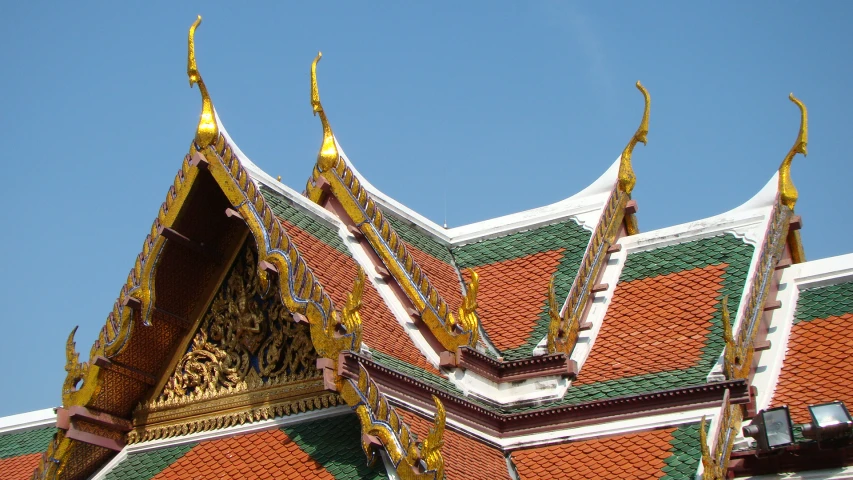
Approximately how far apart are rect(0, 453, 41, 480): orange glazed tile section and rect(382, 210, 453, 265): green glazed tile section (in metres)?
3.87

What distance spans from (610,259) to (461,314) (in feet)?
6.64

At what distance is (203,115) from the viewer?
30.1 ft

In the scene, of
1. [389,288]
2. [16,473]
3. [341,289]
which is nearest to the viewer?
[341,289]

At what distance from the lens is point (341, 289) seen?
9.13 metres

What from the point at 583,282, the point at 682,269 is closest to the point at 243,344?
the point at 583,282

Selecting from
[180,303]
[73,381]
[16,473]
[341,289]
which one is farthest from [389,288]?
[16,473]

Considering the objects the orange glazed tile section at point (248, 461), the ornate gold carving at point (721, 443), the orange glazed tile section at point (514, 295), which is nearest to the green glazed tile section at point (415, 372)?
the orange glazed tile section at point (248, 461)

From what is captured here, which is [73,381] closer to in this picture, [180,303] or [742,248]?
[180,303]

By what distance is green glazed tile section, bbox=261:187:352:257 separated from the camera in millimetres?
9594

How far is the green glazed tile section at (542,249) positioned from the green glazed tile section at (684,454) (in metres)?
1.84

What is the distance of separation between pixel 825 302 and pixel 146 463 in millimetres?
5171

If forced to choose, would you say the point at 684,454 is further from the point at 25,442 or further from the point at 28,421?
the point at 28,421

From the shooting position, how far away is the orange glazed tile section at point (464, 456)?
8102mm

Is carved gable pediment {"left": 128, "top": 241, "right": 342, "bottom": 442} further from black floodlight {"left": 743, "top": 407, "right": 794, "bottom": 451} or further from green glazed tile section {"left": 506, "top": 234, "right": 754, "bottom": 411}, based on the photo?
black floodlight {"left": 743, "top": 407, "right": 794, "bottom": 451}
